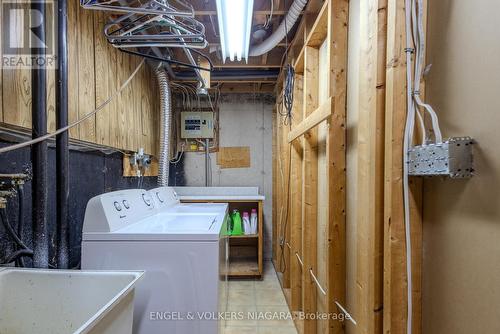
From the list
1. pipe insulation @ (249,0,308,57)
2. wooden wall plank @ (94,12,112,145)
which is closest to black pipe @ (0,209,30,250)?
wooden wall plank @ (94,12,112,145)

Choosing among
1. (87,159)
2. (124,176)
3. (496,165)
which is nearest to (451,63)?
(496,165)

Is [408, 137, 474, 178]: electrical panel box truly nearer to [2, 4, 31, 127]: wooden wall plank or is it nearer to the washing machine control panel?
the washing machine control panel

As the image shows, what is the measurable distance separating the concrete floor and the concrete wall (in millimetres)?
819

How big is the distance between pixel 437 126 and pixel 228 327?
220 cm

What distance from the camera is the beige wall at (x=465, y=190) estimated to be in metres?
0.62

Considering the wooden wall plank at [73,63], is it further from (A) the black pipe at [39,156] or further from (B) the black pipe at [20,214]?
(B) the black pipe at [20,214]

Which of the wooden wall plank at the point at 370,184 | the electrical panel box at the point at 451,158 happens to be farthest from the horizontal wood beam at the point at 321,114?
the electrical panel box at the point at 451,158

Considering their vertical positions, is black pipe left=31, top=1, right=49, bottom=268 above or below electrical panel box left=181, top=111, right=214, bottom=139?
below

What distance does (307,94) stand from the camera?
2.03m

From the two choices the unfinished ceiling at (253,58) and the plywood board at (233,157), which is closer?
the unfinished ceiling at (253,58)

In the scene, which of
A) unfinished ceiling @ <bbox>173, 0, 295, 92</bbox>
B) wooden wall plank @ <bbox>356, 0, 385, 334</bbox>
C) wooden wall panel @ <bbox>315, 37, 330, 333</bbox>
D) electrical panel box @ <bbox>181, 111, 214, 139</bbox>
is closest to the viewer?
wooden wall plank @ <bbox>356, 0, 385, 334</bbox>

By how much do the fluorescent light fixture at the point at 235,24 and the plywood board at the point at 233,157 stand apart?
1.65m

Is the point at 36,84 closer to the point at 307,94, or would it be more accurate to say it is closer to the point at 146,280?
the point at 146,280

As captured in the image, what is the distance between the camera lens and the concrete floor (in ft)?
7.38
